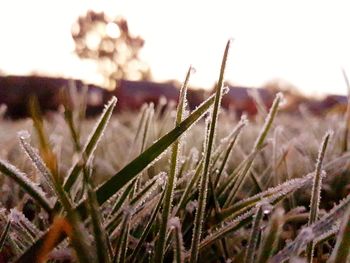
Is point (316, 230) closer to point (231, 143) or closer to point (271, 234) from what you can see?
point (271, 234)

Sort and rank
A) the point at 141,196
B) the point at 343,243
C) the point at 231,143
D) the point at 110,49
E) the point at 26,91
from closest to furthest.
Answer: the point at 343,243 → the point at 141,196 → the point at 231,143 → the point at 26,91 → the point at 110,49

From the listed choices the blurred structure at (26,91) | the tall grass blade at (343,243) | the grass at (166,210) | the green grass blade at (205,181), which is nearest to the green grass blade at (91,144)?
the grass at (166,210)

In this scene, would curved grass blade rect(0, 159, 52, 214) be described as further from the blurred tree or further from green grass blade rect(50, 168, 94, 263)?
the blurred tree

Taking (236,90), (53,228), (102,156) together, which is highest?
(53,228)

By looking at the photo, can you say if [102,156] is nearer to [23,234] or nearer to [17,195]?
[17,195]

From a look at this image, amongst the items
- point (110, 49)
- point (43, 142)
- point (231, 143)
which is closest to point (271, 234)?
point (43, 142)

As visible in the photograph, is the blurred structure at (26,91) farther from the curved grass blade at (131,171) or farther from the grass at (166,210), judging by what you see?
the curved grass blade at (131,171)

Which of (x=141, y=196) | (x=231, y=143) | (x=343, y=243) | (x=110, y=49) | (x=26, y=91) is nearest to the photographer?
(x=343, y=243)

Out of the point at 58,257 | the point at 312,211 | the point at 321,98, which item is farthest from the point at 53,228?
the point at 321,98

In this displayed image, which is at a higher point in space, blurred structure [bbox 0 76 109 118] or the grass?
the grass

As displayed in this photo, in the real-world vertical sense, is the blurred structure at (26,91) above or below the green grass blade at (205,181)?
below

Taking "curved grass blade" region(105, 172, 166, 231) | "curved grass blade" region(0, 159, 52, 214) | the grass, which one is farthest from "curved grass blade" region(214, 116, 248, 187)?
"curved grass blade" region(0, 159, 52, 214)
